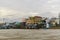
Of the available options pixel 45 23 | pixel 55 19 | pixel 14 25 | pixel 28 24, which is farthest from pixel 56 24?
pixel 14 25

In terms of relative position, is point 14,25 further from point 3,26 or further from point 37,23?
point 37,23

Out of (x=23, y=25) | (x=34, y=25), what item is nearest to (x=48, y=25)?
(x=34, y=25)

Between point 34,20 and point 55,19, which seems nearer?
point 55,19

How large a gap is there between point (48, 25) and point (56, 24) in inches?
47.4

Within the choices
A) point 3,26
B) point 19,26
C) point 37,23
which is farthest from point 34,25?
point 3,26

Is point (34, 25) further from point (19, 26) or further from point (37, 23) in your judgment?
point (19, 26)

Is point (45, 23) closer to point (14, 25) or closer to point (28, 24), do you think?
point (28, 24)

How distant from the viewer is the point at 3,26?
45.9ft

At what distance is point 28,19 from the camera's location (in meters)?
14.9

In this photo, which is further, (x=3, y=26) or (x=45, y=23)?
(x=45, y=23)

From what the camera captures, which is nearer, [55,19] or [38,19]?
[55,19]

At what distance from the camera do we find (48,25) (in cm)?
1497

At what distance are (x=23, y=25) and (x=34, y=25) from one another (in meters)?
0.99

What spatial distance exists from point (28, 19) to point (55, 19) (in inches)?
94.8
